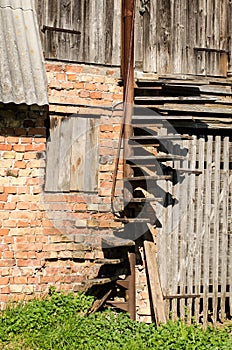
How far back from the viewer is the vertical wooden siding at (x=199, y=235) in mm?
8641

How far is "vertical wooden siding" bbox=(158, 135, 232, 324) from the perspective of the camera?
864cm

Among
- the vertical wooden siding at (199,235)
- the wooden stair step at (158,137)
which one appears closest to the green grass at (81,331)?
the vertical wooden siding at (199,235)

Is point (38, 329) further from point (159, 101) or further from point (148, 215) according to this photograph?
point (159, 101)

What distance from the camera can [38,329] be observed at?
7285mm

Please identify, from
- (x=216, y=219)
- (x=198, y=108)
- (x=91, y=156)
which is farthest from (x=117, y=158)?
(x=216, y=219)

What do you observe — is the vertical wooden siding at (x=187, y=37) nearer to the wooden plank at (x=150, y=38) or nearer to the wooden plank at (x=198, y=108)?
the wooden plank at (x=150, y=38)

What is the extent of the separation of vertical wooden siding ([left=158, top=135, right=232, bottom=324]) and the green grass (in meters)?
0.72

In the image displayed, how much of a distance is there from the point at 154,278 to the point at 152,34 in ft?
10.9

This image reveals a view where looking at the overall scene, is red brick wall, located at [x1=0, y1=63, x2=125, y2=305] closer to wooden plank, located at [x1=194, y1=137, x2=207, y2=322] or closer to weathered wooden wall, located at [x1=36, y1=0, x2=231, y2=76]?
weathered wooden wall, located at [x1=36, y1=0, x2=231, y2=76]

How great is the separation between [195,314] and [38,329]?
7.85ft

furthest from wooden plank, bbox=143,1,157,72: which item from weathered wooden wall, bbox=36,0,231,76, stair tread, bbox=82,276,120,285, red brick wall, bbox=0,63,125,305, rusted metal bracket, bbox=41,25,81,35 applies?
stair tread, bbox=82,276,120,285

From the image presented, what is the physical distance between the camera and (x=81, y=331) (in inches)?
285

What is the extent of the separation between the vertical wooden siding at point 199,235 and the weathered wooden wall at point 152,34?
1189 mm

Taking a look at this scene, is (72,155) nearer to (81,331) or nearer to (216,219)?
(216,219)
